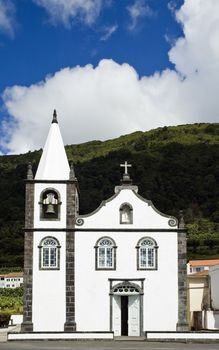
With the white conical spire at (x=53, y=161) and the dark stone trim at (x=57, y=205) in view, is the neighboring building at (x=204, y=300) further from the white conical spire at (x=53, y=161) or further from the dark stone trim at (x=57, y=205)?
the white conical spire at (x=53, y=161)

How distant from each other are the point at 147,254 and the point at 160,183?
10255 cm

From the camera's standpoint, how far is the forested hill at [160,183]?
104 meters

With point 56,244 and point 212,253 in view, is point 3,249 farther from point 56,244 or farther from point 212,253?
point 56,244

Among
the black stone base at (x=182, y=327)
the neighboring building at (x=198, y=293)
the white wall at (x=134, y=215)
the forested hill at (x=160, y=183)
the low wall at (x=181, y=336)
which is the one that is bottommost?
the low wall at (x=181, y=336)

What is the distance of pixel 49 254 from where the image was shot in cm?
3144

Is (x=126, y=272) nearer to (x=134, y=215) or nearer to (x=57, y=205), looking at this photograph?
(x=134, y=215)

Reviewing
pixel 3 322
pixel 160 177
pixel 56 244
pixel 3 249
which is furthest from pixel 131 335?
pixel 160 177

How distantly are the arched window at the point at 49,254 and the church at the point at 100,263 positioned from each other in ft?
0.17

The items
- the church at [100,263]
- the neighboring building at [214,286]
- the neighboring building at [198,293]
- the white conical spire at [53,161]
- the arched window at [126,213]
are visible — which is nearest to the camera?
the church at [100,263]

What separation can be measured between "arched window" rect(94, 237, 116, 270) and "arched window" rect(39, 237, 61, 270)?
202 cm

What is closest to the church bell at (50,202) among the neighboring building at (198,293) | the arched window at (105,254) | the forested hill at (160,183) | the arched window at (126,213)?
the arched window at (105,254)

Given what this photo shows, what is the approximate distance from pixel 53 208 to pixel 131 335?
761 cm

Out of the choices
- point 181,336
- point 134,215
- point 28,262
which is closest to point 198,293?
point 134,215

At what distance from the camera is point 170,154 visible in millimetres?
150875
